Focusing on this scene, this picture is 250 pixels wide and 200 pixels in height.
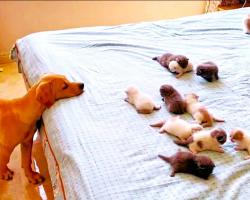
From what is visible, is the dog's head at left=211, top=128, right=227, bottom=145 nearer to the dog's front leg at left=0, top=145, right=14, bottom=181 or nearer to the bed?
the bed

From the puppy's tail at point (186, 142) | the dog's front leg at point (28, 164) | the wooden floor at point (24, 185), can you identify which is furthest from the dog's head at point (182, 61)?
the wooden floor at point (24, 185)

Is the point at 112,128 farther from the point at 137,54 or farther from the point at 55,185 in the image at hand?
the point at 137,54

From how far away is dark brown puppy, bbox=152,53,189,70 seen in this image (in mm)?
1616

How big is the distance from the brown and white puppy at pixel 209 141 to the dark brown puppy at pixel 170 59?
547 millimetres

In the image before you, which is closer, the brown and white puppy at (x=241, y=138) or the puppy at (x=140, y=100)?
the brown and white puppy at (x=241, y=138)

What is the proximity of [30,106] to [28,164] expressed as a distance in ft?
1.34

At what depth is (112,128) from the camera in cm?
126

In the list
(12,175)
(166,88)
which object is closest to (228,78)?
(166,88)

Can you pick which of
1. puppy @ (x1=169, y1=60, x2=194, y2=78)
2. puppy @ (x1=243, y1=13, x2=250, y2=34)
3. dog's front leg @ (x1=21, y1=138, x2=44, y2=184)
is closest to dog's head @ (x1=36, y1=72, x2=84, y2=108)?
dog's front leg @ (x1=21, y1=138, x2=44, y2=184)

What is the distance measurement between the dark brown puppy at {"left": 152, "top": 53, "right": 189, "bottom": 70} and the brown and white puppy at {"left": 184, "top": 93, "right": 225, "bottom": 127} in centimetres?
27

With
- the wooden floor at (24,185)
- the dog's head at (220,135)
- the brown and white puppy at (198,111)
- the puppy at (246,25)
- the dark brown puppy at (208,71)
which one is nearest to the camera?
the dog's head at (220,135)

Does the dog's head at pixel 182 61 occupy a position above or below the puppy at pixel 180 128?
above

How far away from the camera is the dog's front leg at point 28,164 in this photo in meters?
1.67

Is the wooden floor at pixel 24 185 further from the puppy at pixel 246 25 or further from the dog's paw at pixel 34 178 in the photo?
the puppy at pixel 246 25
